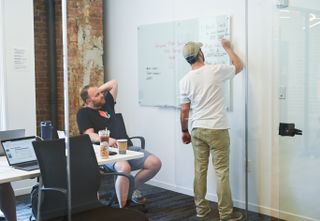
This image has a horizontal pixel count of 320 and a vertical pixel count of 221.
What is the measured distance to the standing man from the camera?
351 cm

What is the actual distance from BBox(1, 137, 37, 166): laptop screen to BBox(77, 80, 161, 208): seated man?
0.51m

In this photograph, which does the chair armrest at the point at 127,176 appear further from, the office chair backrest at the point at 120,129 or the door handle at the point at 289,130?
the door handle at the point at 289,130

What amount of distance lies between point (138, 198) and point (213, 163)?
75 cm

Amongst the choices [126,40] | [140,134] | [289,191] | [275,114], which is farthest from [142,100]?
[289,191]

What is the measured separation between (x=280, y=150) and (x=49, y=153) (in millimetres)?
1753

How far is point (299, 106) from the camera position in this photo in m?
2.96

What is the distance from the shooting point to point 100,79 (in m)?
4.21

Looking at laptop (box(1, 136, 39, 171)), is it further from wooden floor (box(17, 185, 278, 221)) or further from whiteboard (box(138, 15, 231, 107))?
whiteboard (box(138, 15, 231, 107))

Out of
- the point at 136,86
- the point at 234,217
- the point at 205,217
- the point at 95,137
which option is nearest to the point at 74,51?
the point at 136,86

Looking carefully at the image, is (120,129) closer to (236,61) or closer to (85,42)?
(85,42)

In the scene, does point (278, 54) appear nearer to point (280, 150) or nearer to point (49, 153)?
point (280, 150)

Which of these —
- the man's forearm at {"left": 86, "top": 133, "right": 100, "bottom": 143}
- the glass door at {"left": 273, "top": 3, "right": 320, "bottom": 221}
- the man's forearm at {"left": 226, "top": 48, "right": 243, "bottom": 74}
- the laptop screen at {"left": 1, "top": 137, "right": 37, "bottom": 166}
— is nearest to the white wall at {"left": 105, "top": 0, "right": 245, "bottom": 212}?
the man's forearm at {"left": 226, "top": 48, "right": 243, "bottom": 74}

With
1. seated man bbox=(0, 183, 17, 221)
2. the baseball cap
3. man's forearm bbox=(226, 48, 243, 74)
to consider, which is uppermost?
the baseball cap

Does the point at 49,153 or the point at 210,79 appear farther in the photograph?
the point at 210,79
